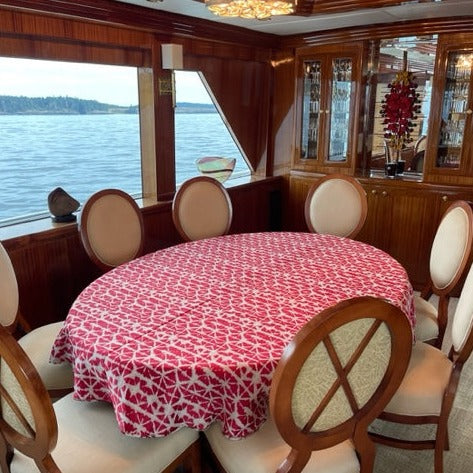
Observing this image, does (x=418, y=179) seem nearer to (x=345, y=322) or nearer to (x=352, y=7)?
(x=352, y=7)

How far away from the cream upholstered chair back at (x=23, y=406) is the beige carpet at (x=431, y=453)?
1388 millimetres

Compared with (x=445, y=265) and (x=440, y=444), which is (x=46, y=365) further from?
(x=445, y=265)

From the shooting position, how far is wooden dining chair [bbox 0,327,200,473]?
116 cm

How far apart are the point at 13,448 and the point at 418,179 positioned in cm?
340

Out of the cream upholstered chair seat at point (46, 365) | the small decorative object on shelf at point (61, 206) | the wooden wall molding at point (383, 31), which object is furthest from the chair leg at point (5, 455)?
the wooden wall molding at point (383, 31)

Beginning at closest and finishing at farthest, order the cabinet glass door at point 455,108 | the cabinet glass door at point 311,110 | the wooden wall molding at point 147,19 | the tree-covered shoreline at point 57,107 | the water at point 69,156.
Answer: the wooden wall molding at point 147,19 → the tree-covered shoreline at point 57,107 → the water at point 69,156 → the cabinet glass door at point 455,108 → the cabinet glass door at point 311,110

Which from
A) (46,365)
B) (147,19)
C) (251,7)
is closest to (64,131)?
(147,19)

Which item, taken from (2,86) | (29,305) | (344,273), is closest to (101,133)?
(2,86)

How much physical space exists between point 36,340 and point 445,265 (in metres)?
1.94

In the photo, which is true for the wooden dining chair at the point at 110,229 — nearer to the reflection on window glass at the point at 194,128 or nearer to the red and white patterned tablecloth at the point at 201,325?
the red and white patterned tablecloth at the point at 201,325

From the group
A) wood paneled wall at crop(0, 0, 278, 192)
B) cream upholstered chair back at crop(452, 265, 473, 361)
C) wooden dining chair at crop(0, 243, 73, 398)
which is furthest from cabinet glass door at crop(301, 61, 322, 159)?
wooden dining chair at crop(0, 243, 73, 398)

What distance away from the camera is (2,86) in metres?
2.69

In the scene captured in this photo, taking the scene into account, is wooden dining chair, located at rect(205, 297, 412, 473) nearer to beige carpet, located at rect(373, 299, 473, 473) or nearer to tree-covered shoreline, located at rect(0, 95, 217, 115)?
beige carpet, located at rect(373, 299, 473, 473)

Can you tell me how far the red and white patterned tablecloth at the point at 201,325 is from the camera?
56.5 inches
